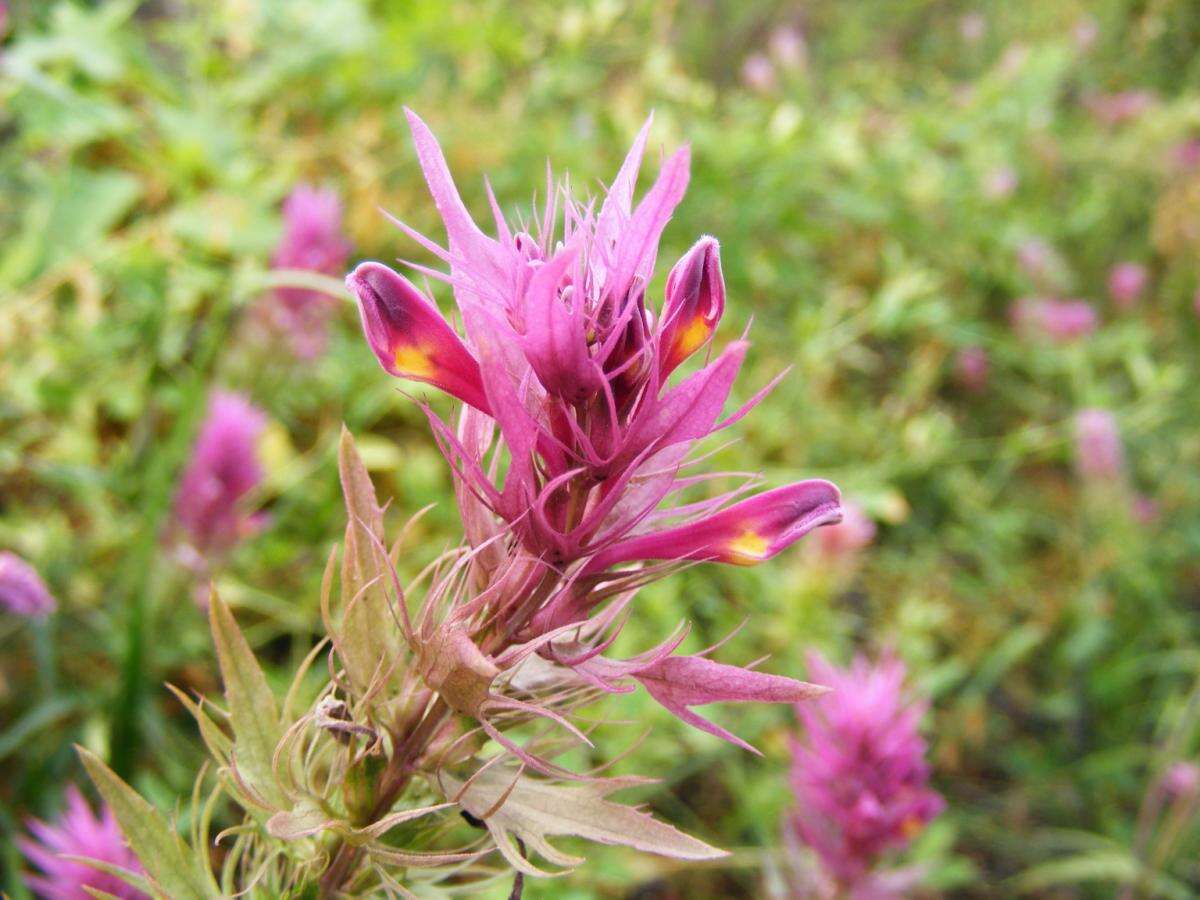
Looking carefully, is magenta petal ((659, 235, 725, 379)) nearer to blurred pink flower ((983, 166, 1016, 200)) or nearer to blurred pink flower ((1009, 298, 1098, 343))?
blurred pink flower ((1009, 298, 1098, 343))

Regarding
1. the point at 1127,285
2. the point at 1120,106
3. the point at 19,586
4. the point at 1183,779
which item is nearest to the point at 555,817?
the point at 19,586

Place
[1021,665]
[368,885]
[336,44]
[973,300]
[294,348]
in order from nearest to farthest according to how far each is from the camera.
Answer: [368,885]
[294,348]
[336,44]
[1021,665]
[973,300]

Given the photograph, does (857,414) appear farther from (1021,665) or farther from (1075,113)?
(1075,113)

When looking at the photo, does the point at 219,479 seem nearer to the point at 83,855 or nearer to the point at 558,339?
the point at 83,855

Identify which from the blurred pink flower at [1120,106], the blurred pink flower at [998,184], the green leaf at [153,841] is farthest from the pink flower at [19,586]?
the blurred pink flower at [1120,106]

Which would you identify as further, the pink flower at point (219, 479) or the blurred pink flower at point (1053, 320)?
the blurred pink flower at point (1053, 320)

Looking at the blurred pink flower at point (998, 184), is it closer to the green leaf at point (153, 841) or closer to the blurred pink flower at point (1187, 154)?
the blurred pink flower at point (1187, 154)

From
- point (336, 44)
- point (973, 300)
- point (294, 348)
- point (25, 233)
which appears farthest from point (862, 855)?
point (973, 300)
